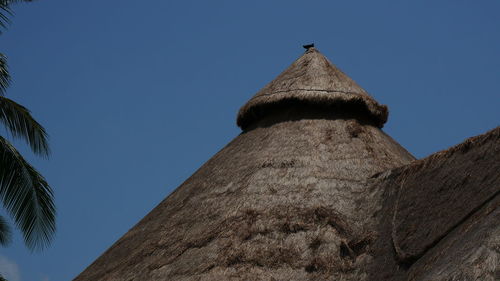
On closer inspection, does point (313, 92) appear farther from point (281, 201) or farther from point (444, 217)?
point (444, 217)

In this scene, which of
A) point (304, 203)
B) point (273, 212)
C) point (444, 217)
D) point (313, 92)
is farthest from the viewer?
point (313, 92)

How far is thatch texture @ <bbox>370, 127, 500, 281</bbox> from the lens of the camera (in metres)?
4.89

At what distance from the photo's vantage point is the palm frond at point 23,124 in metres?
10.7

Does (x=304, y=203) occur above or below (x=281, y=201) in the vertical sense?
below

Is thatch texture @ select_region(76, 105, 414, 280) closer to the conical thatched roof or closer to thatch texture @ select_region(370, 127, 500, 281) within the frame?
the conical thatched roof

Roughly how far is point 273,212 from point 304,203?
335 millimetres

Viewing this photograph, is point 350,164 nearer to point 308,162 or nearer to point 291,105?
point 308,162

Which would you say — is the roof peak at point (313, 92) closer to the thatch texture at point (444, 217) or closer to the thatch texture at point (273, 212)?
the thatch texture at point (273, 212)

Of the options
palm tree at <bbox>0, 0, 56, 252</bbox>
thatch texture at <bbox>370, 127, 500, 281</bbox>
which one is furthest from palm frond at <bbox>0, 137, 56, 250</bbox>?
thatch texture at <bbox>370, 127, 500, 281</bbox>

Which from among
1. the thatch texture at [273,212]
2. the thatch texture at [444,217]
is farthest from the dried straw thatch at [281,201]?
the thatch texture at [444,217]

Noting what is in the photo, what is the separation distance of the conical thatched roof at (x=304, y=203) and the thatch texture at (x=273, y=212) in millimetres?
13

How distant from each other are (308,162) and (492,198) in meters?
2.82

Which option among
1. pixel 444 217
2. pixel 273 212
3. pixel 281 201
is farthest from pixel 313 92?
pixel 444 217

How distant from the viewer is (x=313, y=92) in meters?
9.44
